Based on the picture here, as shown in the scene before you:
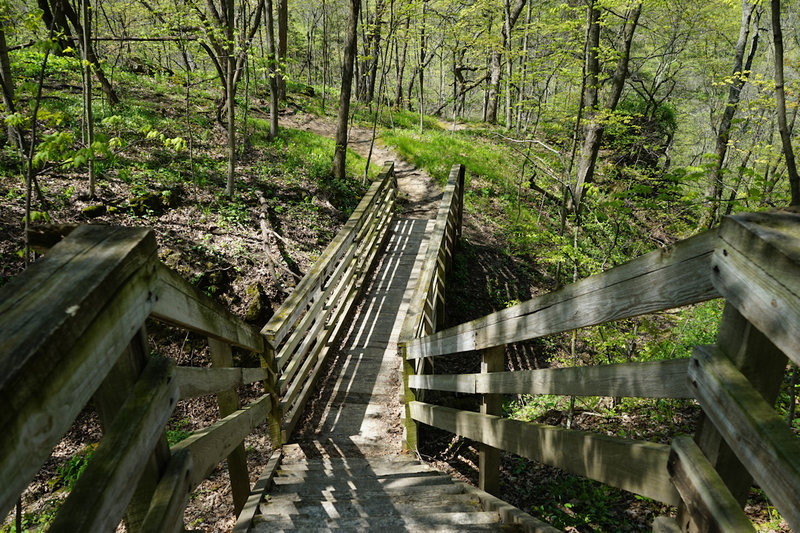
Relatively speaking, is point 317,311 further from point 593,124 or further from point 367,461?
point 593,124

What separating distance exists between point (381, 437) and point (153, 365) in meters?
3.68

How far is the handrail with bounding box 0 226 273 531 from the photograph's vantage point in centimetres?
75

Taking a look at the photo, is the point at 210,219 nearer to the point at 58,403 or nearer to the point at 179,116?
the point at 179,116

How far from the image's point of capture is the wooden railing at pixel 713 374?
874mm

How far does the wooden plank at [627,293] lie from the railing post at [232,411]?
1552mm

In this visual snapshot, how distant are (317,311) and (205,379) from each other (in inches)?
130

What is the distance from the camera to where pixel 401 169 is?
14.5 metres

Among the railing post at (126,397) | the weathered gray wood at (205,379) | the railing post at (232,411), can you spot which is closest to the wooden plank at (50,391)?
the railing post at (126,397)

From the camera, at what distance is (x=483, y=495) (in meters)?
2.64

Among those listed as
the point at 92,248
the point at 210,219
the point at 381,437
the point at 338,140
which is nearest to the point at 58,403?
the point at 92,248

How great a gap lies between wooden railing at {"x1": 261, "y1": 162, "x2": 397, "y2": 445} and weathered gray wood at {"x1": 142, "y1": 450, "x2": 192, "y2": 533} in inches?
89.8

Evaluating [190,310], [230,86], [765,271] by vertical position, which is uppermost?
[230,86]

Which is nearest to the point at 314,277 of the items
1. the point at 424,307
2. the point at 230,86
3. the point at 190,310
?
the point at 424,307

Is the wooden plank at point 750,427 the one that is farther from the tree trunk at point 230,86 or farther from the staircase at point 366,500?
the tree trunk at point 230,86
